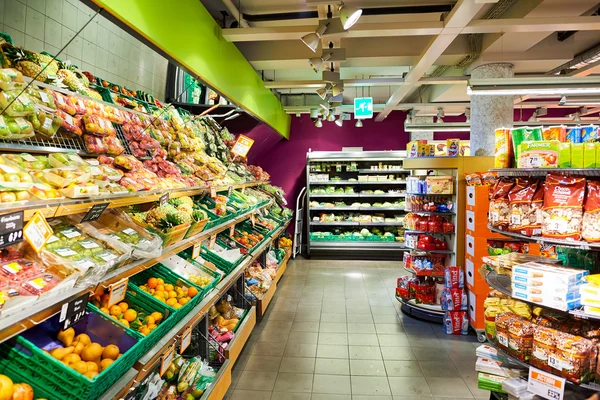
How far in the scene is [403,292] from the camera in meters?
5.79

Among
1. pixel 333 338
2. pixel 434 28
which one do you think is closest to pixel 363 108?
pixel 434 28

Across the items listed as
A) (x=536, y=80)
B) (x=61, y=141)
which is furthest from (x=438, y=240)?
(x=61, y=141)

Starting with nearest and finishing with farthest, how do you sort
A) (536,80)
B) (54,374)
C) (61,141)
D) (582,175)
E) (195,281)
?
(54,374)
(582,175)
(61,141)
(195,281)
(536,80)

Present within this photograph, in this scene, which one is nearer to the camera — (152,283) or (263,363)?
(152,283)

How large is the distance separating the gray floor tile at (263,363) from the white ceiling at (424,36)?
3.59 m

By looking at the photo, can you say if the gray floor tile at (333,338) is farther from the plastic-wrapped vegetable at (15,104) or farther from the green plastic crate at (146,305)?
the plastic-wrapped vegetable at (15,104)

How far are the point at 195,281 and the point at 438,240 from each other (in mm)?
3877

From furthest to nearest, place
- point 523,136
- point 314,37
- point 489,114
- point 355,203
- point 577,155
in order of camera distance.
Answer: point 355,203
point 489,114
point 314,37
point 523,136
point 577,155

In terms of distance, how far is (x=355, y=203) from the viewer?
1010 centimetres

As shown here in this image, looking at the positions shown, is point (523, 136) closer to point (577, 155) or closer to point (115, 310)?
point (577, 155)

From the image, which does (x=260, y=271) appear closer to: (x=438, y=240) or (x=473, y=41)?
(x=438, y=240)

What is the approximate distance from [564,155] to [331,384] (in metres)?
2.79

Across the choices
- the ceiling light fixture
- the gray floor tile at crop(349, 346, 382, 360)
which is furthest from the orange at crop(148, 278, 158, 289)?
the ceiling light fixture

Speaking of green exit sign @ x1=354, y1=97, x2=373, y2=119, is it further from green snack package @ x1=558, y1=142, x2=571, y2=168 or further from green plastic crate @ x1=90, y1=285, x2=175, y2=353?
green plastic crate @ x1=90, y1=285, x2=175, y2=353
